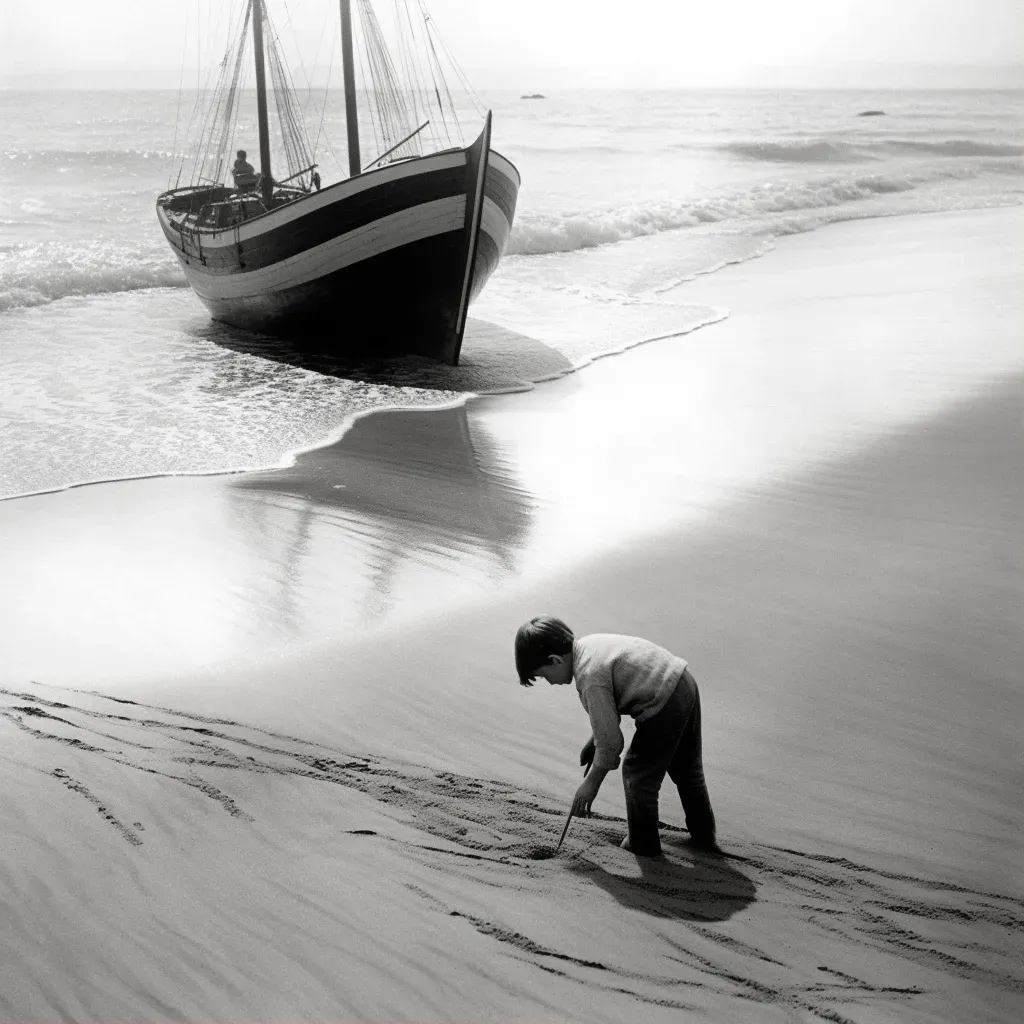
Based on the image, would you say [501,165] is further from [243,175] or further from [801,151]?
[801,151]

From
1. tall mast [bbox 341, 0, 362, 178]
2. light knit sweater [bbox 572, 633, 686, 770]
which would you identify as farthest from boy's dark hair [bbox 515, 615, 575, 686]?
tall mast [bbox 341, 0, 362, 178]

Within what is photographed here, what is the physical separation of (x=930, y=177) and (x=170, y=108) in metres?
42.0

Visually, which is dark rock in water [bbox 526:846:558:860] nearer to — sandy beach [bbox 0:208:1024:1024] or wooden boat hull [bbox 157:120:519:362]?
sandy beach [bbox 0:208:1024:1024]

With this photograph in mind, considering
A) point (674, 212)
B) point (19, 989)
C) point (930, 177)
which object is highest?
point (930, 177)

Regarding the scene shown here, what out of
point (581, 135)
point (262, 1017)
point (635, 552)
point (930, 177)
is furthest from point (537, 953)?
point (581, 135)

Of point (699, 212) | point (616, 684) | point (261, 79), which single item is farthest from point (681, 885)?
point (699, 212)

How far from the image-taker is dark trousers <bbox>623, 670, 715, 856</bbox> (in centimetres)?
325

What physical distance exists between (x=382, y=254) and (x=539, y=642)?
977 cm

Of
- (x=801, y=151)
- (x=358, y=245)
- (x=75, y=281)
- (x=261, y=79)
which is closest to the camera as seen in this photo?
(x=358, y=245)

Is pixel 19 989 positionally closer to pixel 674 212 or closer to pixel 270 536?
pixel 270 536

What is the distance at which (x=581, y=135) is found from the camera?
1831 inches

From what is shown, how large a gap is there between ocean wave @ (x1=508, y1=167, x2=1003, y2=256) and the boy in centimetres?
1787

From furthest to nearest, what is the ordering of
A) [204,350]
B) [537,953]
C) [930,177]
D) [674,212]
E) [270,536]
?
[930,177]
[674,212]
[204,350]
[270,536]
[537,953]

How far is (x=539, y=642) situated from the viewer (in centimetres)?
317
